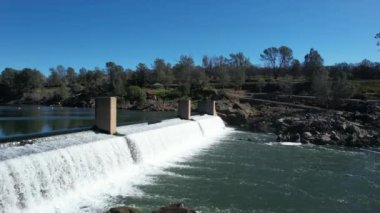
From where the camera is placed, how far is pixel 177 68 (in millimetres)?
106500

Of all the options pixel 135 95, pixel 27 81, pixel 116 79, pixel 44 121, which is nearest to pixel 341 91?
pixel 44 121

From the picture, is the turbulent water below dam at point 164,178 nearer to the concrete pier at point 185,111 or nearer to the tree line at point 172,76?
the concrete pier at point 185,111

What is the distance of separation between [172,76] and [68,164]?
311ft

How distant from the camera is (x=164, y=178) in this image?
58.1 feet

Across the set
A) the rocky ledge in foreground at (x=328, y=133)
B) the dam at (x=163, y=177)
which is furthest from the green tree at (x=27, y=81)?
the dam at (x=163, y=177)

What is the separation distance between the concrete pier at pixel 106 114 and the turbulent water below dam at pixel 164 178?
866mm

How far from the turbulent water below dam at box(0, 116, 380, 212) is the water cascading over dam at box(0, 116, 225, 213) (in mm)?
31

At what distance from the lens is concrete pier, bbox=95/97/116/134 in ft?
69.5

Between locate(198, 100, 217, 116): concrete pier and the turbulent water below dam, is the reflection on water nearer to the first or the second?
locate(198, 100, 217, 116): concrete pier

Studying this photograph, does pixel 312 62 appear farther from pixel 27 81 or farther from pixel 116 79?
pixel 27 81

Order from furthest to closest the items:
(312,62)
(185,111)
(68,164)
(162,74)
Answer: (162,74) → (312,62) → (185,111) → (68,164)

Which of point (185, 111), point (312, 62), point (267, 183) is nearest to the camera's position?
point (267, 183)

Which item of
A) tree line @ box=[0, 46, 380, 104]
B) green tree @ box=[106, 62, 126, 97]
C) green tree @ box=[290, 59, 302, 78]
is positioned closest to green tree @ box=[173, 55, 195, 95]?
tree line @ box=[0, 46, 380, 104]

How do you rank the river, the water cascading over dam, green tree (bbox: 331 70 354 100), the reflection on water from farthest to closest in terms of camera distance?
green tree (bbox: 331 70 354 100) < the reflection on water < the river < the water cascading over dam
